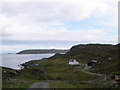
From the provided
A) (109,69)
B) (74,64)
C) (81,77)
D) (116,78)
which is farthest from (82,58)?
(116,78)

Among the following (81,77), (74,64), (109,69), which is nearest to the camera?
(81,77)

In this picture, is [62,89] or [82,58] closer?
[62,89]

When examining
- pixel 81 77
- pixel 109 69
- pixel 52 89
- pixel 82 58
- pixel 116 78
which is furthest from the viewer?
pixel 82 58

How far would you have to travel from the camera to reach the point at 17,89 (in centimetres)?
4066

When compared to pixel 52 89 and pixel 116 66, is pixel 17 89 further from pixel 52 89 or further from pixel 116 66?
pixel 116 66

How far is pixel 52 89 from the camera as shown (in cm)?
4062

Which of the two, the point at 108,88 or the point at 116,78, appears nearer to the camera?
the point at 108,88

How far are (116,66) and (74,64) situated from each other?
41.9 meters

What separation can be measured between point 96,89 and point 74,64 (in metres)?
83.6

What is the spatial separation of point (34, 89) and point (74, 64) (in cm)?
8613

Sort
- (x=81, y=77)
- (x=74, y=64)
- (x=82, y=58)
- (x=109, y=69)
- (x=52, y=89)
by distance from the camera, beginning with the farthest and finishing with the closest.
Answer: (x=82, y=58), (x=74, y=64), (x=109, y=69), (x=81, y=77), (x=52, y=89)

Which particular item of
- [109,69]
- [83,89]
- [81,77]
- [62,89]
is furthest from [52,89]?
[109,69]

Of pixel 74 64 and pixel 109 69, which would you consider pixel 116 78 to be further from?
pixel 74 64

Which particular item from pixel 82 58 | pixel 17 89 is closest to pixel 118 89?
pixel 17 89
